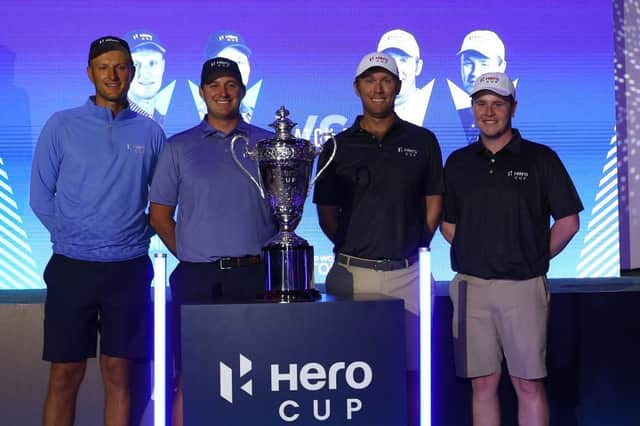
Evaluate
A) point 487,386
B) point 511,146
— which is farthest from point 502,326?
point 511,146

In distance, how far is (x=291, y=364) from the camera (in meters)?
2.20

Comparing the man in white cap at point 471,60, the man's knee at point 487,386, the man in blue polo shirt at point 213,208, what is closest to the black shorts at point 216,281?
the man in blue polo shirt at point 213,208

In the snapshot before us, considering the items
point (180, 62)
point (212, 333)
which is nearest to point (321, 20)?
point (180, 62)

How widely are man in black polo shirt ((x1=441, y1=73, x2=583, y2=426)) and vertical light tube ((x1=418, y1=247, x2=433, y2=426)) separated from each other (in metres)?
0.81

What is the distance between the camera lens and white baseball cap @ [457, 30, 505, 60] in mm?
4105

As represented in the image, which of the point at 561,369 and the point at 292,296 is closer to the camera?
the point at 292,296

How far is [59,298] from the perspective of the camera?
2.93 meters

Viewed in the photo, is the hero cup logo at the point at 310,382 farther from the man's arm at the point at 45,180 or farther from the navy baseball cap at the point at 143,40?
the navy baseball cap at the point at 143,40

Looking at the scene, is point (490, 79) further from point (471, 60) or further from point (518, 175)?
point (471, 60)

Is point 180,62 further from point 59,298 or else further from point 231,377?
point 231,377

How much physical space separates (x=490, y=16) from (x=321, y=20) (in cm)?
86

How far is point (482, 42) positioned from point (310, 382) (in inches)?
97.4

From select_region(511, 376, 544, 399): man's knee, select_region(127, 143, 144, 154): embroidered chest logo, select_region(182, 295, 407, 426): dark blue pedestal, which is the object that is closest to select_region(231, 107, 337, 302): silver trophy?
select_region(182, 295, 407, 426): dark blue pedestal

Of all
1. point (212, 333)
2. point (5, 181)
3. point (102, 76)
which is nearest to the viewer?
point (212, 333)
